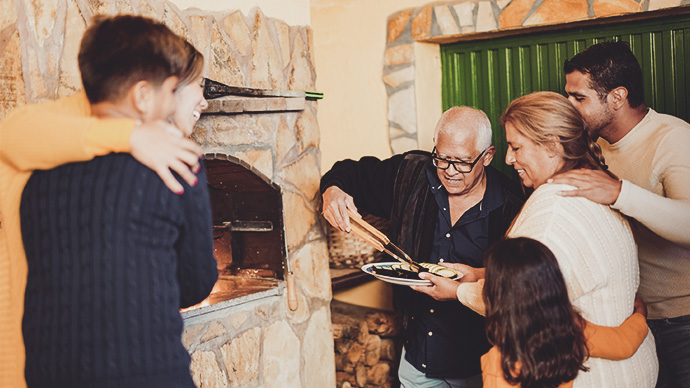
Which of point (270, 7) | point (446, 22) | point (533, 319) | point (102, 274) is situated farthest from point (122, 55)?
point (446, 22)

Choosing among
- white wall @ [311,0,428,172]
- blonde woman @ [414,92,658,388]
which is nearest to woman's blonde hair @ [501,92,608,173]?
blonde woman @ [414,92,658,388]

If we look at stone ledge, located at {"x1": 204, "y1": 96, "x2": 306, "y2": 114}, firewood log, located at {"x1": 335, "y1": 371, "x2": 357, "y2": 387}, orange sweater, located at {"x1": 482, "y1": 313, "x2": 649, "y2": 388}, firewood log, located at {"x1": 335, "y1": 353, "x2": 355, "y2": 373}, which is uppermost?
stone ledge, located at {"x1": 204, "y1": 96, "x2": 306, "y2": 114}

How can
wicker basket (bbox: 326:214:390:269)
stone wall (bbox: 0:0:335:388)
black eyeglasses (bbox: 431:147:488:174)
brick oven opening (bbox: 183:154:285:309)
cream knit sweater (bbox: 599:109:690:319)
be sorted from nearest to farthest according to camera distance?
stone wall (bbox: 0:0:335:388) < cream knit sweater (bbox: 599:109:690:319) < black eyeglasses (bbox: 431:147:488:174) < brick oven opening (bbox: 183:154:285:309) < wicker basket (bbox: 326:214:390:269)

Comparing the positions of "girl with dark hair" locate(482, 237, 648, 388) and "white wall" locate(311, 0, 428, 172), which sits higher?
"white wall" locate(311, 0, 428, 172)

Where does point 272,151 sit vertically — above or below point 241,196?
above

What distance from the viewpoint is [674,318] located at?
2408 millimetres

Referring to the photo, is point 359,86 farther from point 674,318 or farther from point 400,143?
point 674,318

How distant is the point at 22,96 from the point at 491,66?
267 cm

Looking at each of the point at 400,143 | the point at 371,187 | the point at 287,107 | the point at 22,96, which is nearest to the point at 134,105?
the point at 22,96

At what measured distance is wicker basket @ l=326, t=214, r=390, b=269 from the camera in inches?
157

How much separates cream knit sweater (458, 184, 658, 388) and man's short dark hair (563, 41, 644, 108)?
82cm

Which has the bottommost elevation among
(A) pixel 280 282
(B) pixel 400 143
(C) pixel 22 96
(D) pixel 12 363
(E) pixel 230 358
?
(E) pixel 230 358

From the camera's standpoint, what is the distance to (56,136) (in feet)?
4.01

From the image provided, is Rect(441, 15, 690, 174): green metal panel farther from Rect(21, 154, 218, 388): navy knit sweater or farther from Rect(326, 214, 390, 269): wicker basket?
Rect(21, 154, 218, 388): navy knit sweater
